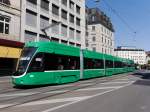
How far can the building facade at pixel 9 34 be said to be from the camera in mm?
31872

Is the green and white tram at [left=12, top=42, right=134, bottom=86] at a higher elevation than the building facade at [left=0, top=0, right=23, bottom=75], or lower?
lower

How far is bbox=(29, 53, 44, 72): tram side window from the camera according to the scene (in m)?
18.1

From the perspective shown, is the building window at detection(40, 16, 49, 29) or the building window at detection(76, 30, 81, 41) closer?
the building window at detection(40, 16, 49, 29)

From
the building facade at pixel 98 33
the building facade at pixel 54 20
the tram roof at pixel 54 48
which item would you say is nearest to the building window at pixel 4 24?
the building facade at pixel 54 20

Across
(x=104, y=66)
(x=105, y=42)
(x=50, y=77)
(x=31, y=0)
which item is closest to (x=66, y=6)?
(x=31, y=0)

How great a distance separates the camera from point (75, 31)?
52562 millimetres

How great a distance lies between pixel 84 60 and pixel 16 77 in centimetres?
964

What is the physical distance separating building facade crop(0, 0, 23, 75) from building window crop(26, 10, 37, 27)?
95.9 inches

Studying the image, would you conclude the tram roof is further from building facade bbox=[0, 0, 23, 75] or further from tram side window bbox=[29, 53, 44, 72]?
building facade bbox=[0, 0, 23, 75]

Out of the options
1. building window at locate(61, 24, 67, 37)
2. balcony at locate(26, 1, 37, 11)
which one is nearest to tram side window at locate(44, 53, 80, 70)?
balcony at locate(26, 1, 37, 11)

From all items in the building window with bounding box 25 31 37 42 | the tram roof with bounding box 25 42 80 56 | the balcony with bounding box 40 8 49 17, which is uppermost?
the balcony with bounding box 40 8 49 17

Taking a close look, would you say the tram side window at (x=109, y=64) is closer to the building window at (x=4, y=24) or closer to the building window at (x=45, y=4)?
the building window at (x=4, y=24)

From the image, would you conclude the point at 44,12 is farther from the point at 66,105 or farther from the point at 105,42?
the point at 105,42

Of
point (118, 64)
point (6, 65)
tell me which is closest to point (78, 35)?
point (118, 64)
